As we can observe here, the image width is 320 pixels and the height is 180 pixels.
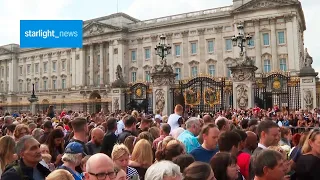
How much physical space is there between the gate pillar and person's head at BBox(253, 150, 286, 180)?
19352mm

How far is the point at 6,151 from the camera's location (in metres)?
5.68

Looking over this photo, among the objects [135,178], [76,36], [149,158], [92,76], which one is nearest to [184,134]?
[149,158]

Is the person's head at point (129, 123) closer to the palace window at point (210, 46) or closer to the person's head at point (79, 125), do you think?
the person's head at point (79, 125)

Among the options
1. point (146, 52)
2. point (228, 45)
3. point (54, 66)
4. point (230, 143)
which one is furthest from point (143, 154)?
point (54, 66)

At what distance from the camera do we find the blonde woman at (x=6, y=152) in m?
5.59

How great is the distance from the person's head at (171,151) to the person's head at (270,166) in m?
1.61

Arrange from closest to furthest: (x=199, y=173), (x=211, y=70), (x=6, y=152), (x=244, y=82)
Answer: (x=199, y=173) < (x=6, y=152) < (x=244, y=82) < (x=211, y=70)

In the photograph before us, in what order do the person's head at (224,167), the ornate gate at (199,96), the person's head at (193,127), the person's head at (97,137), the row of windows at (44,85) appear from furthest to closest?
the row of windows at (44,85) → the ornate gate at (199,96) → the person's head at (97,137) → the person's head at (193,127) → the person's head at (224,167)

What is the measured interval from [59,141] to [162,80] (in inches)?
653

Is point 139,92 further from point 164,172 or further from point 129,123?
point 164,172

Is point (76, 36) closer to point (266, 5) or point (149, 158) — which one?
point (149, 158)

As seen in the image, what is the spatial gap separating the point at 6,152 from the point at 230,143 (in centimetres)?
347

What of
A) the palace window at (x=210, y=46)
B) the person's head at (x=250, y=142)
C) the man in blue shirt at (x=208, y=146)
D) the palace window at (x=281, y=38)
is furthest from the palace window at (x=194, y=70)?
the man in blue shirt at (x=208, y=146)

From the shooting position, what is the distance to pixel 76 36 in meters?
24.9
